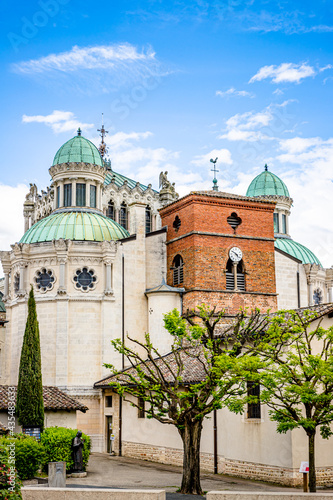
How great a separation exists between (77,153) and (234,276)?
14814 millimetres

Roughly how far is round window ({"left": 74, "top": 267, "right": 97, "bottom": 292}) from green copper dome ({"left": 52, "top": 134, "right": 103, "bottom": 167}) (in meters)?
9.57

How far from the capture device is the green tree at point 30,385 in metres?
32.8

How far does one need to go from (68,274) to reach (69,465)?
47.4 feet

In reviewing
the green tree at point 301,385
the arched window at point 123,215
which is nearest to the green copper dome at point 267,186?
the arched window at point 123,215

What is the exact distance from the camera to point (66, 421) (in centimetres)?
3528

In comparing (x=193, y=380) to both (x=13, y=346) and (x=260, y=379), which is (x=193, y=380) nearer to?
(x=260, y=379)

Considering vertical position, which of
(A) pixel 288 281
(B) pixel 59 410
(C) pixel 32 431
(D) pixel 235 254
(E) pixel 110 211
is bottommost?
(C) pixel 32 431

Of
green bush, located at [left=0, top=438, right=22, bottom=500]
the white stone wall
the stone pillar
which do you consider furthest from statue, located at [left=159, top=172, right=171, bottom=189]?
green bush, located at [left=0, top=438, right=22, bottom=500]

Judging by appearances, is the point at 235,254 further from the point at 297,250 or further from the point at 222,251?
the point at 297,250

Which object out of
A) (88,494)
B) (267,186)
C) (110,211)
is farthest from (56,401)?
(267,186)

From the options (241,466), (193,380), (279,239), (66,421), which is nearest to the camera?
(241,466)

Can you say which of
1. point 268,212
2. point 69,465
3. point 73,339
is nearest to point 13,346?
point 73,339

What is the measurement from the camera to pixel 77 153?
1914 inches

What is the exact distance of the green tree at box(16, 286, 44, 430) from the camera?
32.8m
